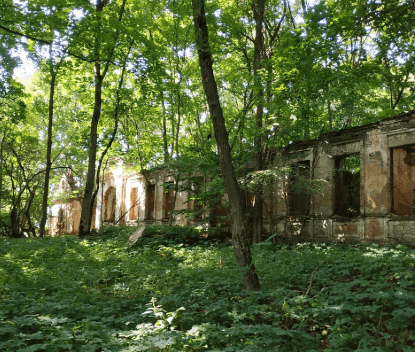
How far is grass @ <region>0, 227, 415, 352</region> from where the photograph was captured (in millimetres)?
3932

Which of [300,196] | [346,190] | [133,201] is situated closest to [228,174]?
[300,196]

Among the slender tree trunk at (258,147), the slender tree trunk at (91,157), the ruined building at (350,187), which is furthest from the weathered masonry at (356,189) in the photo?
the slender tree trunk at (91,157)

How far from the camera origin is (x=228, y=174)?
231 inches

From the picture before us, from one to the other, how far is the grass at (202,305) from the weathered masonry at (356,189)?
143 inches

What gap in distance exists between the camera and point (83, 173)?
28312mm

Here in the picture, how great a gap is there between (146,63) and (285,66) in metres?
5.46

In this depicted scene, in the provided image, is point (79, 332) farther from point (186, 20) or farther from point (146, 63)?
point (186, 20)

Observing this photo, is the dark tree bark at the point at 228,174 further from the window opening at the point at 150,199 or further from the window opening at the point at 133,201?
the window opening at the point at 133,201

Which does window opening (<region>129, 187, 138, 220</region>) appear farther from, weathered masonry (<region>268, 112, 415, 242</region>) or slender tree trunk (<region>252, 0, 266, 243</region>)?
slender tree trunk (<region>252, 0, 266, 243</region>)

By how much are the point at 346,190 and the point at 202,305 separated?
11.3m

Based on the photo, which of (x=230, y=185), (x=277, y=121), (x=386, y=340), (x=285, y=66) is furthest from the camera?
(x=277, y=121)

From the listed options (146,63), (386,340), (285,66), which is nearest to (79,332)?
(386,340)

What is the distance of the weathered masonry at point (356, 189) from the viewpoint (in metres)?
12.4

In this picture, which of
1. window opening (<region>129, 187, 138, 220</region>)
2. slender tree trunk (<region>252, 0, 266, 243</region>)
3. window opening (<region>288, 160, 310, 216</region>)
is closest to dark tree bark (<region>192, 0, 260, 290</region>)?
slender tree trunk (<region>252, 0, 266, 243</region>)
